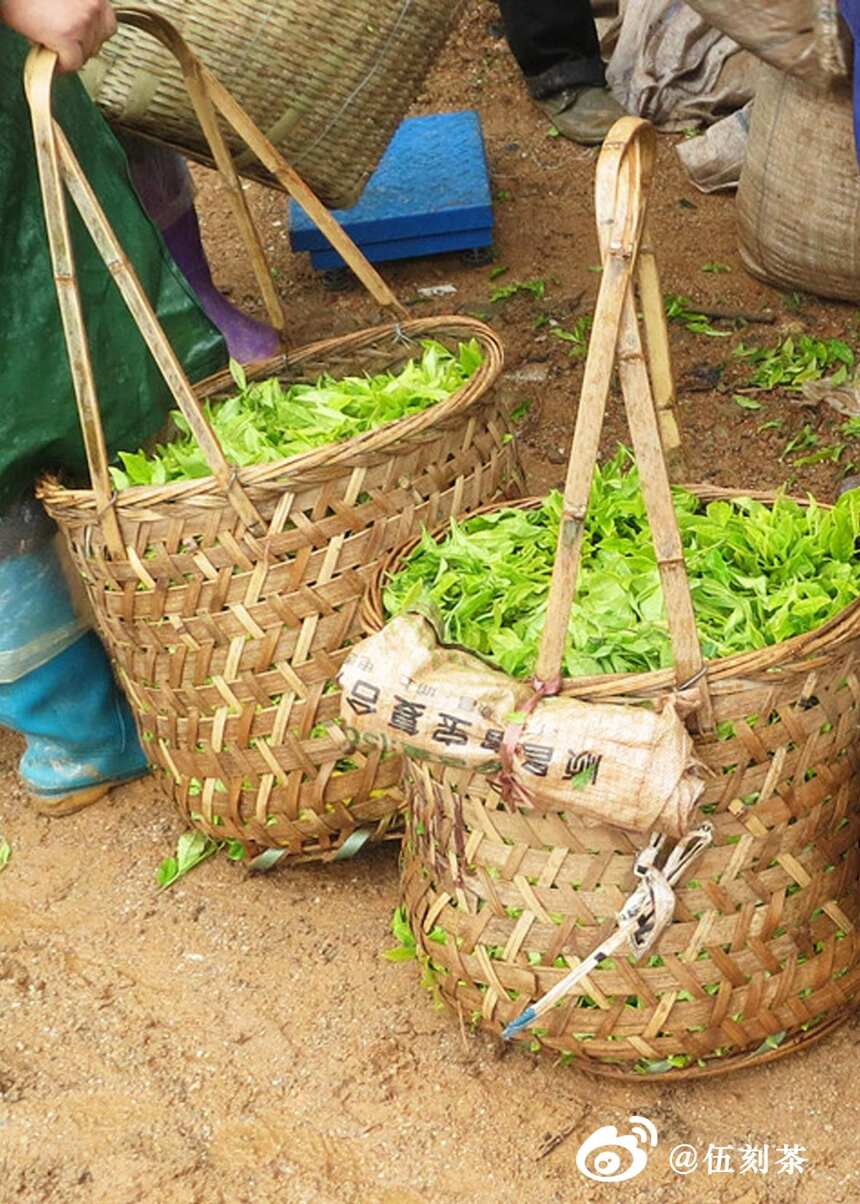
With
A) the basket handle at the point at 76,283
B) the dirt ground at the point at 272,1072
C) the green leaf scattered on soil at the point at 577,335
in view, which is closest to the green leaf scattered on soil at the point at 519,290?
the green leaf scattered on soil at the point at 577,335

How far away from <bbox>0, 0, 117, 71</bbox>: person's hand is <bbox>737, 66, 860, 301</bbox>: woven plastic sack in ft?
6.96

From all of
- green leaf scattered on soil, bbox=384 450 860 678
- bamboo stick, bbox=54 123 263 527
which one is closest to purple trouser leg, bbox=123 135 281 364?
bamboo stick, bbox=54 123 263 527

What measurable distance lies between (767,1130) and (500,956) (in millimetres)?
457

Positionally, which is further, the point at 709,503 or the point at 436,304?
the point at 436,304

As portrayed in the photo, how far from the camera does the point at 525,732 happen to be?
186cm

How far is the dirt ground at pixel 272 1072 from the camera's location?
7.11ft

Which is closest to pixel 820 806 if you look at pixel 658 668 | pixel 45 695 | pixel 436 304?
pixel 658 668

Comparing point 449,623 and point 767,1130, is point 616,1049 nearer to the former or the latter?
point 767,1130

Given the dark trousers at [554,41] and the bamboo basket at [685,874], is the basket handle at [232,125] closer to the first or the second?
the bamboo basket at [685,874]

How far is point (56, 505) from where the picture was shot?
8.15ft

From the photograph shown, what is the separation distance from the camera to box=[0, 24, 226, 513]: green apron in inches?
102

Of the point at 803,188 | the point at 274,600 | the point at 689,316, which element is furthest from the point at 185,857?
the point at 803,188

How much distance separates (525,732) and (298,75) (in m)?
1.98

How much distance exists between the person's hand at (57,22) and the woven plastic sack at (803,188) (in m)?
2.12
